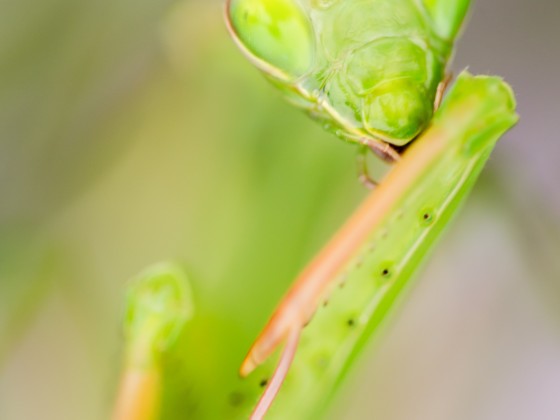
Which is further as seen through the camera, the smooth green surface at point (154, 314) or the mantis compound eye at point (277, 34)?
the smooth green surface at point (154, 314)

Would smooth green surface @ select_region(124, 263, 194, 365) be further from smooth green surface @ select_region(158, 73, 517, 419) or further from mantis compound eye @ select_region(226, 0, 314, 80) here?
mantis compound eye @ select_region(226, 0, 314, 80)

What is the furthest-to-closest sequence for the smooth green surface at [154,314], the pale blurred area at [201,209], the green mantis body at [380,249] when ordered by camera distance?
the pale blurred area at [201,209] < the smooth green surface at [154,314] < the green mantis body at [380,249]

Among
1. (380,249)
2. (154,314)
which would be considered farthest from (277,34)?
(154,314)

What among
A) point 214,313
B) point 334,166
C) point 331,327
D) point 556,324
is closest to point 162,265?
point 214,313

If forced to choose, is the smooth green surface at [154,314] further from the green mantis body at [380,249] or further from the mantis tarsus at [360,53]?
the mantis tarsus at [360,53]

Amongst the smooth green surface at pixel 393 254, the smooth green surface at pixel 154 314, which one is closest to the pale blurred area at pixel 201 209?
the smooth green surface at pixel 154 314

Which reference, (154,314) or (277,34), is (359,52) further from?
(154,314)

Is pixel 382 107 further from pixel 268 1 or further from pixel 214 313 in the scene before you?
pixel 214 313
